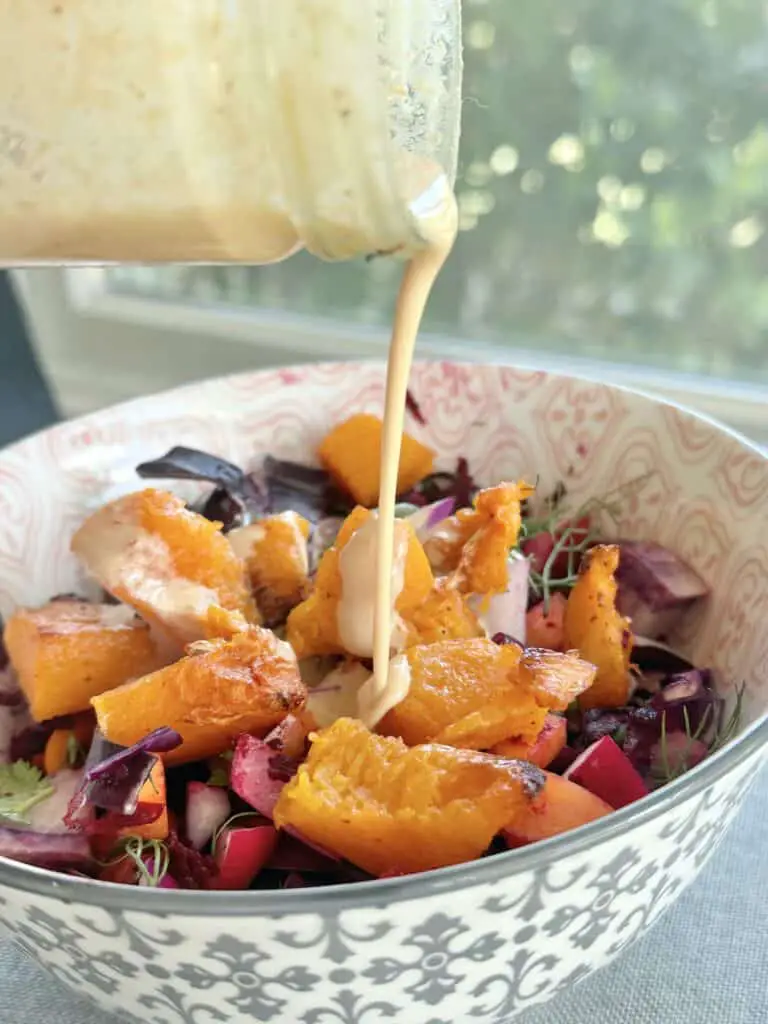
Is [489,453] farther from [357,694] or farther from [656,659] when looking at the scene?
[357,694]

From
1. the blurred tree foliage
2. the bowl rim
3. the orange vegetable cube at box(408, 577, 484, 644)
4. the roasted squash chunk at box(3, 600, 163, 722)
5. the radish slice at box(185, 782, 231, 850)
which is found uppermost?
the blurred tree foliage

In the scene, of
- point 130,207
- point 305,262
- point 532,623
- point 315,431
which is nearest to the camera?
point 130,207

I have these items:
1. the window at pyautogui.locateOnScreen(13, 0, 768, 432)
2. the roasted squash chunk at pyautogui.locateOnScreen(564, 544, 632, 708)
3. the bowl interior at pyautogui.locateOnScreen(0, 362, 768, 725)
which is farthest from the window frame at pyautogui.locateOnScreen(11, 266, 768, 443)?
the roasted squash chunk at pyautogui.locateOnScreen(564, 544, 632, 708)

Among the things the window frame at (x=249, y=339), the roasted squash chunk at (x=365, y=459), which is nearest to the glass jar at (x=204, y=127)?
the roasted squash chunk at (x=365, y=459)

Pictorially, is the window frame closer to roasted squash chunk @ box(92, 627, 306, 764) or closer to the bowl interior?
the bowl interior

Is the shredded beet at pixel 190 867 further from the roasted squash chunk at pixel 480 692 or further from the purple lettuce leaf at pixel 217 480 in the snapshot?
the purple lettuce leaf at pixel 217 480

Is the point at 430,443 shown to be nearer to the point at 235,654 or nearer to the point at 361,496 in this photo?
the point at 361,496

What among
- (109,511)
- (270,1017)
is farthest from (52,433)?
(270,1017)
